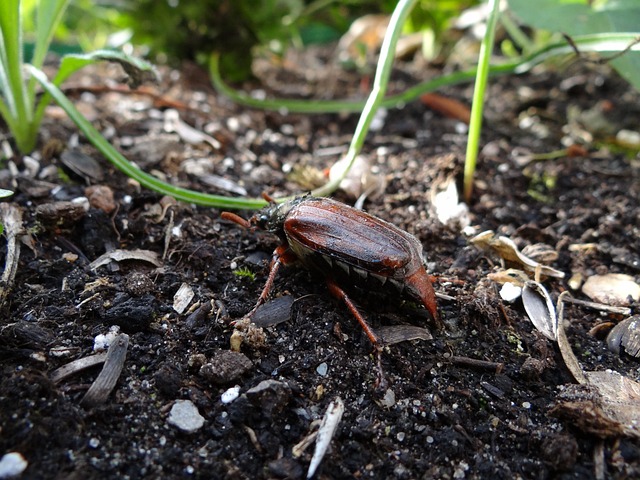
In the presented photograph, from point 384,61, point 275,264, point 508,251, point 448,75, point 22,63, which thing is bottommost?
point 508,251

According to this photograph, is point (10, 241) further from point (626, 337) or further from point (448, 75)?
point (448, 75)

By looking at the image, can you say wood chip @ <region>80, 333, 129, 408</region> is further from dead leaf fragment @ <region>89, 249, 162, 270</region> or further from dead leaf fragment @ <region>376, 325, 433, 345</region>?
dead leaf fragment @ <region>376, 325, 433, 345</region>

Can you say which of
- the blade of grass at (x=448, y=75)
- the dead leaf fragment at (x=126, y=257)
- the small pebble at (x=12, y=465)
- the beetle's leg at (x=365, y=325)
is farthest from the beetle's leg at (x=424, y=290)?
the blade of grass at (x=448, y=75)

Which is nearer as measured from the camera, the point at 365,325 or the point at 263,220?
the point at 365,325

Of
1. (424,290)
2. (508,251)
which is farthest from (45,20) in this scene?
(508,251)

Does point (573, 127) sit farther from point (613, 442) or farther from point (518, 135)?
point (613, 442)
